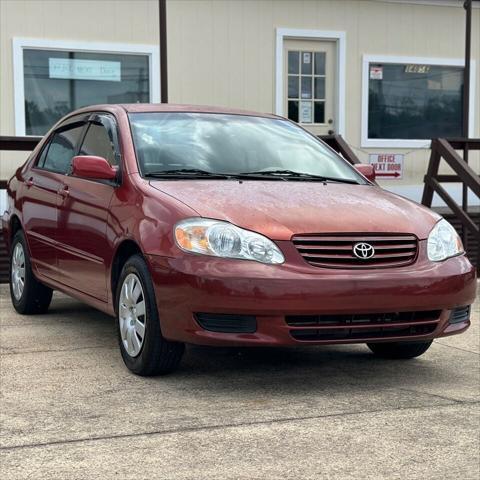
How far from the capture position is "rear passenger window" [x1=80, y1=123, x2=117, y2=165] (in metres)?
5.42

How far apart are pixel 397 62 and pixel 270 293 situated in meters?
8.28

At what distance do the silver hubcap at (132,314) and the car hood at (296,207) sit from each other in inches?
21.4

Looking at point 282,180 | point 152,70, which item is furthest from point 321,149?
point 152,70

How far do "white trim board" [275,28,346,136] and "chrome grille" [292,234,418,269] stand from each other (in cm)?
691

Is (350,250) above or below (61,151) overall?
below

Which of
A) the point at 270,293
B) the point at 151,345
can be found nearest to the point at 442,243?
the point at 270,293

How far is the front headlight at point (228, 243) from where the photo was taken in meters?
4.22

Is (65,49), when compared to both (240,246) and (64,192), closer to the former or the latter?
(64,192)

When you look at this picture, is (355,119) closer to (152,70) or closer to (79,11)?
(152,70)

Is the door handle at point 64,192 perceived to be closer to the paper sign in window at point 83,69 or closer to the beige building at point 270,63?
the beige building at point 270,63

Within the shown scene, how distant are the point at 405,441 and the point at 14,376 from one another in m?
2.20

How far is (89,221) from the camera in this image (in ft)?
17.3

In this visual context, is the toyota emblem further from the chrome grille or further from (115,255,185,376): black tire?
(115,255,185,376): black tire

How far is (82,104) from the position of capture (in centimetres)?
1049
